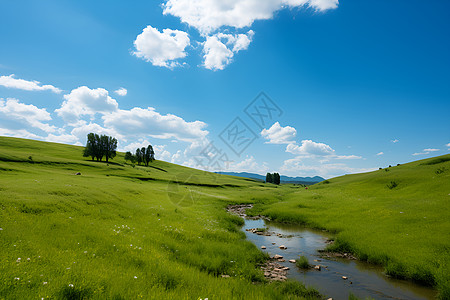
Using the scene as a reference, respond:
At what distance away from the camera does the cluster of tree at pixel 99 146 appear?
105312 millimetres

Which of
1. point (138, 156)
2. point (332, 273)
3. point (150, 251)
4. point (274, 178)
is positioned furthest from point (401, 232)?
point (274, 178)

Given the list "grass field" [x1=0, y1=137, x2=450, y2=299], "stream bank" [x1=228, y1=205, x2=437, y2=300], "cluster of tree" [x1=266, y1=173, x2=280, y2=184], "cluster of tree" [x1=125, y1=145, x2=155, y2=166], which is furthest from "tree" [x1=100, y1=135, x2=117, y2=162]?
"cluster of tree" [x1=266, y1=173, x2=280, y2=184]

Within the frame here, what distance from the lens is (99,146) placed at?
108 m

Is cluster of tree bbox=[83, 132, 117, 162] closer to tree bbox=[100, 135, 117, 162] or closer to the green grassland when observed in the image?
tree bbox=[100, 135, 117, 162]

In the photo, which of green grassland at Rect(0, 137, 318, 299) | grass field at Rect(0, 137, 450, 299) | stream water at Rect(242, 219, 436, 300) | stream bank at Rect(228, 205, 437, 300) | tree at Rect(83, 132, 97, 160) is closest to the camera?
green grassland at Rect(0, 137, 318, 299)

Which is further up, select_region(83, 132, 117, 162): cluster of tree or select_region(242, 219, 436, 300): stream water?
select_region(83, 132, 117, 162): cluster of tree

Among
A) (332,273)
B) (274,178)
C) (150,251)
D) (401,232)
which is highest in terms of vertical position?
(274,178)

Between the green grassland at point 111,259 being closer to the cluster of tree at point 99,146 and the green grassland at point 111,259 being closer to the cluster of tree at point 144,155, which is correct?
the cluster of tree at point 99,146

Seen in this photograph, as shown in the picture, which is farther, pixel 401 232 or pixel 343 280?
pixel 401 232

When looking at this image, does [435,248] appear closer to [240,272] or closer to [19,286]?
[240,272]

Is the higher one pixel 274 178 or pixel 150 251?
pixel 274 178

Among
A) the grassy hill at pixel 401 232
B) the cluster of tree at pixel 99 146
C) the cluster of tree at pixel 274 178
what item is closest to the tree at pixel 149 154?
the cluster of tree at pixel 99 146

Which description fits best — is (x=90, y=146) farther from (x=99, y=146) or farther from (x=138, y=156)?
(x=138, y=156)

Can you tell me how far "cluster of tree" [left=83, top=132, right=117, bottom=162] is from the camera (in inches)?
4146
